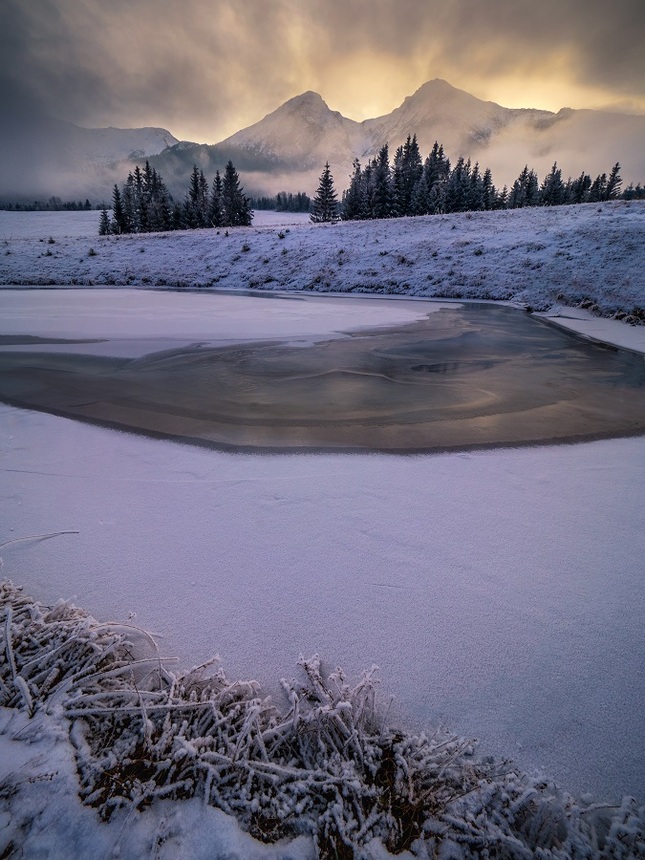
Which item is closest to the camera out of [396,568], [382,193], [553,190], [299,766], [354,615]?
[299,766]

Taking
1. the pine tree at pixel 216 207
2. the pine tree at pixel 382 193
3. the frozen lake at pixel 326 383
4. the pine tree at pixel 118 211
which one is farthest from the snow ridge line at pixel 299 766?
the pine tree at pixel 118 211

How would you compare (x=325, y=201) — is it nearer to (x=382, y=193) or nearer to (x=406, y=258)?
(x=382, y=193)

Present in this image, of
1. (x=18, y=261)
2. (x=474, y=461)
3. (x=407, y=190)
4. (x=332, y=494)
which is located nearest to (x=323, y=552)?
(x=332, y=494)

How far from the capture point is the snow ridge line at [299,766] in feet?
3.65

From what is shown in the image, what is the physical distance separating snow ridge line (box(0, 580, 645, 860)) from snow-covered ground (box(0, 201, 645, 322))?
52.7ft

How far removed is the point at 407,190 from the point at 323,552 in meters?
53.0

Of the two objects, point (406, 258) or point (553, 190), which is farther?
point (553, 190)

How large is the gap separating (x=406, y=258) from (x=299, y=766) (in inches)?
924

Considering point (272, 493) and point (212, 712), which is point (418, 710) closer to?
point (212, 712)

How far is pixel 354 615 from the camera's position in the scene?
185 centimetres

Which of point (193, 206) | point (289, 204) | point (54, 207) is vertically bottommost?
point (193, 206)

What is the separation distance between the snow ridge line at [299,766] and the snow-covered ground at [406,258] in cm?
1606

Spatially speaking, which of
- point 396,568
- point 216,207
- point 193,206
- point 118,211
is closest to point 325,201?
point 216,207

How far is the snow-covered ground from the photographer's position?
16.4 metres
